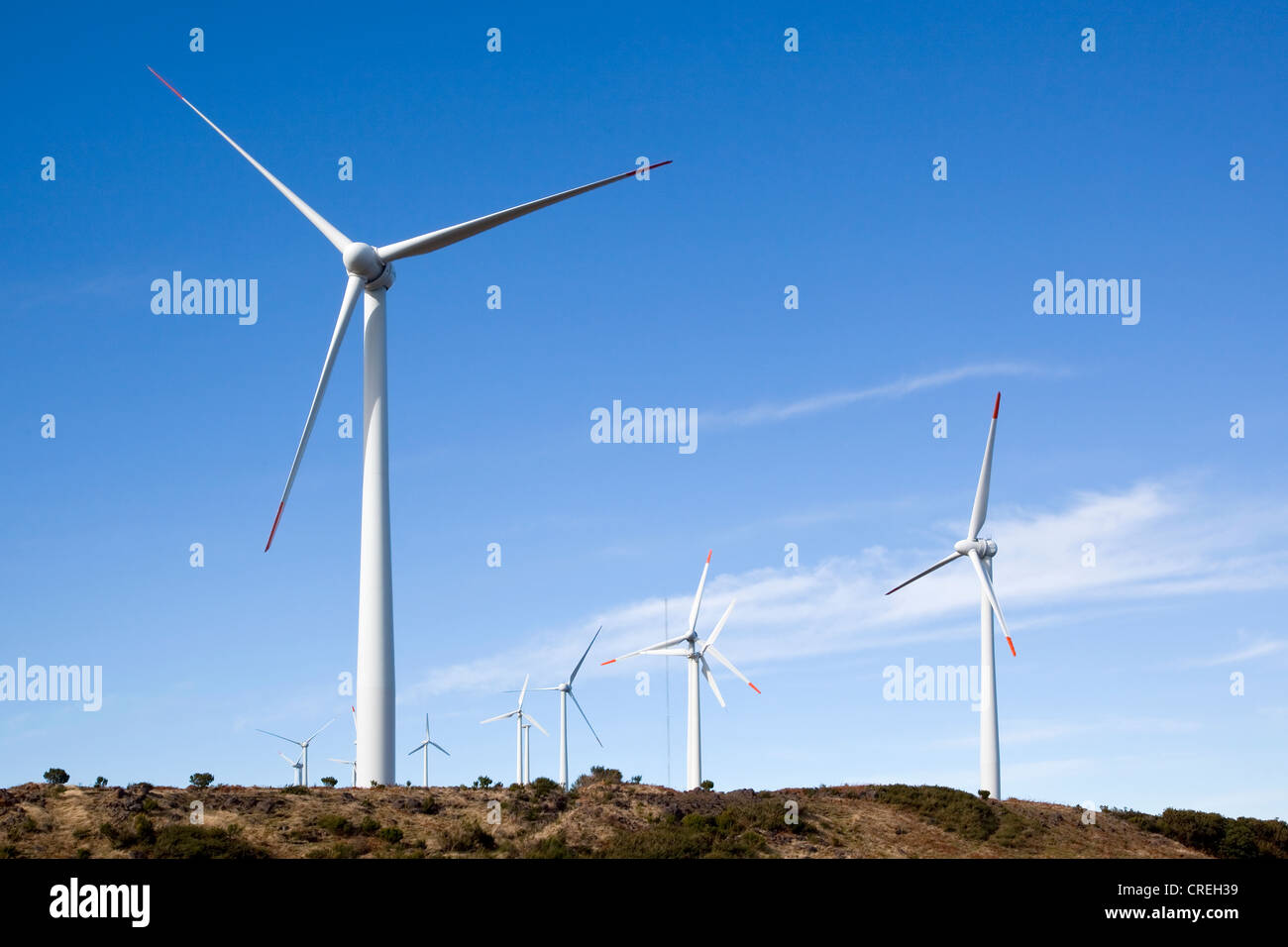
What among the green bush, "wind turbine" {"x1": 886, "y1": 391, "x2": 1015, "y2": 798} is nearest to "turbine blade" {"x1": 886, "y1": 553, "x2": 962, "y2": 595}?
"wind turbine" {"x1": 886, "y1": 391, "x2": 1015, "y2": 798}

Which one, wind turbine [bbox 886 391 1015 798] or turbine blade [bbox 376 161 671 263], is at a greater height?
turbine blade [bbox 376 161 671 263]

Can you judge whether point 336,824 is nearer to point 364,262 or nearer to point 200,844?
point 200,844

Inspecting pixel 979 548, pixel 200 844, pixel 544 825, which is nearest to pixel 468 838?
pixel 544 825

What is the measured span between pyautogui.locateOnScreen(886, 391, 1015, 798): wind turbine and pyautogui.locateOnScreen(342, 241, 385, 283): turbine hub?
39.8 meters

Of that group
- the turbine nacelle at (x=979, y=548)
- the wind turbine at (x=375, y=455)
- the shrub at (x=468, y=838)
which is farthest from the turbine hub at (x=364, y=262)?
the turbine nacelle at (x=979, y=548)

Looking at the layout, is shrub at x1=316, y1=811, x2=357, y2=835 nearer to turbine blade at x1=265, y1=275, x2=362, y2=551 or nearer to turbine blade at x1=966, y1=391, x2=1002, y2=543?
turbine blade at x1=265, y1=275, x2=362, y2=551

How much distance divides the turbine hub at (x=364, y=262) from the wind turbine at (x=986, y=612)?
3984 centimetres

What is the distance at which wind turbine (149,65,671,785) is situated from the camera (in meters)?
57.5

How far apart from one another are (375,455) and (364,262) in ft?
32.5

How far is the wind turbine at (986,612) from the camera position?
8219cm

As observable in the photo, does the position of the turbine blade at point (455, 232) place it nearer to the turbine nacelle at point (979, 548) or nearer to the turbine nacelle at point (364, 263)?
the turbine nacelle at point (364, 263)
